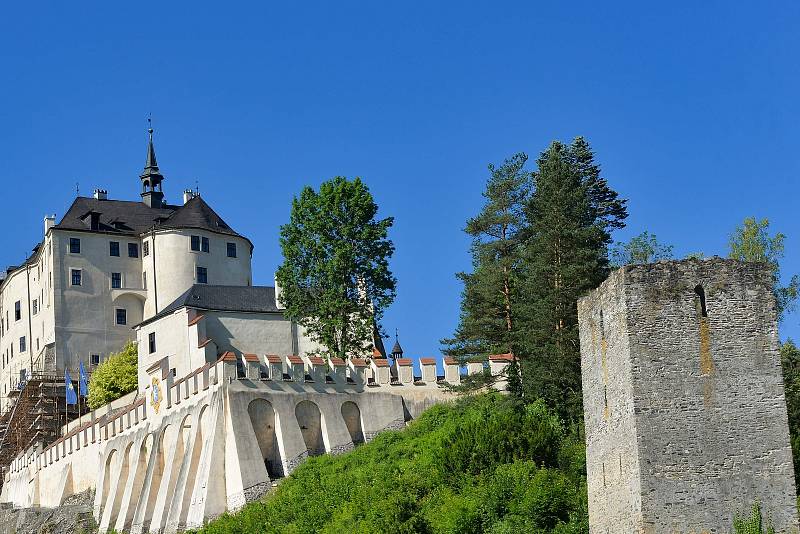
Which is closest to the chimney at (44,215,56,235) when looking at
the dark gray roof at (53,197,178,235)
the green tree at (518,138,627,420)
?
the dark gray roof at (53,197,178,235)

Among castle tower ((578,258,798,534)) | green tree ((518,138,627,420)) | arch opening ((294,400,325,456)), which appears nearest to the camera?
castle tower ((578,258,798,534))

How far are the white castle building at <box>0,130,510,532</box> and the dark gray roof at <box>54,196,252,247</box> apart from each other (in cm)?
15

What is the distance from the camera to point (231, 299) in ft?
237

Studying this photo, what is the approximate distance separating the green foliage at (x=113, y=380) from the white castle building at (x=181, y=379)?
1782 mm

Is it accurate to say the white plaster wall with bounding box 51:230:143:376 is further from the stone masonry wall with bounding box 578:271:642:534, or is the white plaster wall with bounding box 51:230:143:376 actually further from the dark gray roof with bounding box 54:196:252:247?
the stone masonry wall with bounding box 578:271:642:534

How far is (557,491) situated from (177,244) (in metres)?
56.6

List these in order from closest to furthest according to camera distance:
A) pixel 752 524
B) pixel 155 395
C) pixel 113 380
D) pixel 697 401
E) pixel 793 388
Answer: pixel 752 524, pixel 697 401, pixel 793 388, pixel 155 395, pixel 113 380

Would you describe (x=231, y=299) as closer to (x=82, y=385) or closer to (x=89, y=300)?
(x=82, y=385)

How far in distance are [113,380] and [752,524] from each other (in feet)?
193

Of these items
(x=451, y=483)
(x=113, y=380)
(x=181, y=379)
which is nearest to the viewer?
(x=451, y=483)

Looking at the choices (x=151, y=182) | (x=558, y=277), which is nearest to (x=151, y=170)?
(x=151, y=182)

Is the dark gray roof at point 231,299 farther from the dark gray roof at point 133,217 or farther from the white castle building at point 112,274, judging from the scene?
the dark gray roof at point 133,217

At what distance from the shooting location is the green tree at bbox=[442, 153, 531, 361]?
2459 inches

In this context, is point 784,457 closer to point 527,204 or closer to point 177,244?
point 527,204
